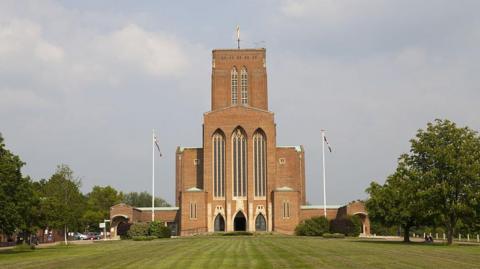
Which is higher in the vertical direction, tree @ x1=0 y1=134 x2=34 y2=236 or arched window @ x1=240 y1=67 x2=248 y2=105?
arched window @ x1=240 y1=67 x2=248 y2=105

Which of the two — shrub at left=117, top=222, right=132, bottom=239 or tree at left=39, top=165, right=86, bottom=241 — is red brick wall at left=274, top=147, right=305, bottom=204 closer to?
shrub at left=117, top=222, right=132, bottom=239

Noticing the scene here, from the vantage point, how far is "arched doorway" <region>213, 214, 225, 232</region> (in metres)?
87.4

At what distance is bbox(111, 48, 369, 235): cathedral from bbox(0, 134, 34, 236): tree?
43485 millimetres

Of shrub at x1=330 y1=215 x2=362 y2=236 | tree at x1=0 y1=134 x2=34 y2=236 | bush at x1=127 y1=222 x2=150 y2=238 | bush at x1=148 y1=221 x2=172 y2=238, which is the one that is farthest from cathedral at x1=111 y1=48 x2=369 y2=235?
tree at x1=0 y1=134 x2=34 y2=236

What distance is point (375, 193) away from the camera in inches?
2242

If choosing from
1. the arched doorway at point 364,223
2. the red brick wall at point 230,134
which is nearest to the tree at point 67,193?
the red brick wall at point 230,134

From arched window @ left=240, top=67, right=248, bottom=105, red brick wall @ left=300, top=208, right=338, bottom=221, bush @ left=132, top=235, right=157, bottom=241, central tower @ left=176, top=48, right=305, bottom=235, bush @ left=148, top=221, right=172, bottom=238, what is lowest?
bush @ left=132, top=235, right=157, bottom=241

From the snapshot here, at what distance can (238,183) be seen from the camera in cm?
8788

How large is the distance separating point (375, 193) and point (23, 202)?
2981 cm

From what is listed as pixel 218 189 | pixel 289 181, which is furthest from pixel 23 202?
pixel 289 181

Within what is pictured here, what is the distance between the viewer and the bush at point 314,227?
76.0 metres

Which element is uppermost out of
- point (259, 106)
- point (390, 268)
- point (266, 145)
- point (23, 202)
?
point (259, 106)

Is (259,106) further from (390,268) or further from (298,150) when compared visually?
(390,268)

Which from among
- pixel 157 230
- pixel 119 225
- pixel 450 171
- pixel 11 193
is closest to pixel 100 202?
pixel 119 225
